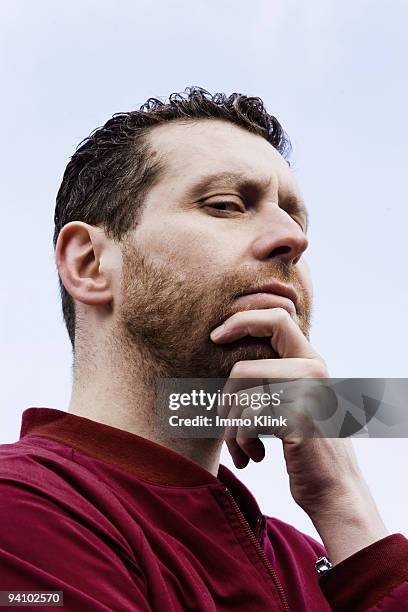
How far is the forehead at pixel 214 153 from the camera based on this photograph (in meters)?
2.57

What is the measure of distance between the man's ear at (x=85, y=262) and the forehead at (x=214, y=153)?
1.05 ft

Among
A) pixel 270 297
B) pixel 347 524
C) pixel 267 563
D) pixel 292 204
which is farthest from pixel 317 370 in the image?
pixel 292 204

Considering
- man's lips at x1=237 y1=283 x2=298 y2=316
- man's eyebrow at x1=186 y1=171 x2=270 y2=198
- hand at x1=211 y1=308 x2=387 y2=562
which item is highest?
man's eyebrow at x1=186 y1=171 x2=270 y2=198

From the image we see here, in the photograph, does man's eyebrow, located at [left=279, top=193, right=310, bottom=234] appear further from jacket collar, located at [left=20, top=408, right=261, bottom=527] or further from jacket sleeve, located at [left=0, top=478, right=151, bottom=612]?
jacket sleeve, located at [left=0, top=478, right=151, bottom=612]

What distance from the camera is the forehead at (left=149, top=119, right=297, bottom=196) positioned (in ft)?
8.44

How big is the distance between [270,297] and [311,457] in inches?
20.2

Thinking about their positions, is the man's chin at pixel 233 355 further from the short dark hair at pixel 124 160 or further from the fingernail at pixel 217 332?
the short dark hair at pixel 124 160

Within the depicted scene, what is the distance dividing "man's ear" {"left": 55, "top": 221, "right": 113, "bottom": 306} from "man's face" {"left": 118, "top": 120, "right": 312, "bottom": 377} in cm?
8

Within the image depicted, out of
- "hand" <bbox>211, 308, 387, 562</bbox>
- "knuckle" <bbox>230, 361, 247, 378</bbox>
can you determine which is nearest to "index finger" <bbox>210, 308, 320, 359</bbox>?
"hand" <bbox>211, 308, 387, 562</bbox>

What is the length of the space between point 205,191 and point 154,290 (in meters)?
0.37

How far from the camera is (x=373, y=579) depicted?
6.25ft

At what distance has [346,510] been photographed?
2039 mm

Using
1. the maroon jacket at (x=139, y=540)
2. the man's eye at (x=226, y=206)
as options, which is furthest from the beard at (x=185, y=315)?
the maroon jacket at (x=139, y=540)

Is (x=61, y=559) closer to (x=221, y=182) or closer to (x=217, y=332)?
(x=217, y=332)
